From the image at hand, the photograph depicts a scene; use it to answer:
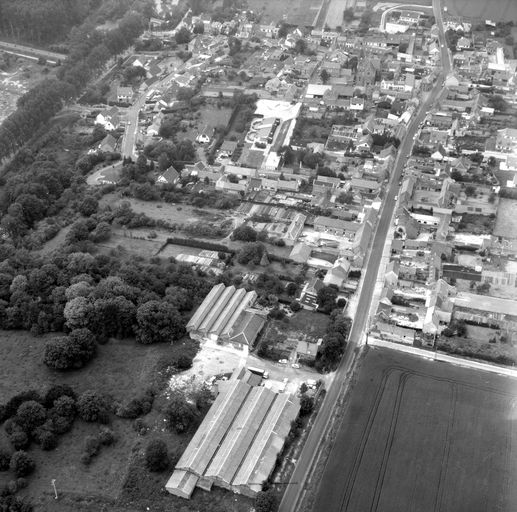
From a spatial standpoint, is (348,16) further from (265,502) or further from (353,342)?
(265,502)

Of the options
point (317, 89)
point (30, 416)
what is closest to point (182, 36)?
point (317, 89)

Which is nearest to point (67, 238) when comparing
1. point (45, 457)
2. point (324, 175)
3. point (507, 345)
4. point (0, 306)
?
point (0, 306)

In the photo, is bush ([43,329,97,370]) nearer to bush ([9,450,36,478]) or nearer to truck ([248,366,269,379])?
bush ([9,450,36,478])

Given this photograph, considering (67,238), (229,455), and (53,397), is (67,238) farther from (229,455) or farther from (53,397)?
(229,455)

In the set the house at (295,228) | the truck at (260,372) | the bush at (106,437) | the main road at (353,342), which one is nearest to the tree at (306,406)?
the main road at (353,342)

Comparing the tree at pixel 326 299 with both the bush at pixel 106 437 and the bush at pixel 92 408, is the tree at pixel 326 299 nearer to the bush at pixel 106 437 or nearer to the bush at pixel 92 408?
the bush at pixel 92 408

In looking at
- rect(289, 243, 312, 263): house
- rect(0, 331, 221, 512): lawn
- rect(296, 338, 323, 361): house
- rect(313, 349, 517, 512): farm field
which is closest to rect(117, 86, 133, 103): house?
rect(289, 243, 312, 263): house
